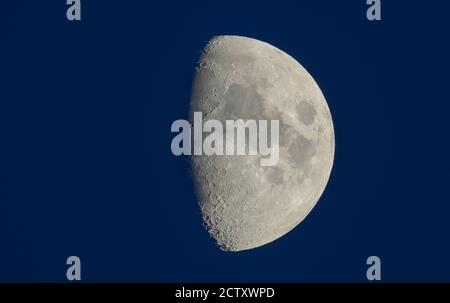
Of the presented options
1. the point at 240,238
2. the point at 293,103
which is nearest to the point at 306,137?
the point at 293,103

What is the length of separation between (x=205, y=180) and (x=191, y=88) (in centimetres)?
157

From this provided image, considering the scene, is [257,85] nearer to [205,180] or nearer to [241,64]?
[241,64]

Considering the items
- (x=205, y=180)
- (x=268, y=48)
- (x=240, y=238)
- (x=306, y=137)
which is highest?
(x=268, y=48)

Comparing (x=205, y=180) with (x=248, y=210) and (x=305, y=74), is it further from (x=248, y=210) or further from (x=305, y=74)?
(x=305, y=74)

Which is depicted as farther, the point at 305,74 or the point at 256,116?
the point at 305,74

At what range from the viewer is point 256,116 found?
32.7 feet

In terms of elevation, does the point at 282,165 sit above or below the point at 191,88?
below

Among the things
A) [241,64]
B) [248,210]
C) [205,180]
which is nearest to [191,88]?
[241,64]

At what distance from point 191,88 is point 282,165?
2.01 m

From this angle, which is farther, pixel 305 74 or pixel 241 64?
pixel 305 74

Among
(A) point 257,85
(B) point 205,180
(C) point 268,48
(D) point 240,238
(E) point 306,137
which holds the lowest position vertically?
(D) point 240,238

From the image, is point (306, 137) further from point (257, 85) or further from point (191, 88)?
point (191, 88)

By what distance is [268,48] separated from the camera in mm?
10945

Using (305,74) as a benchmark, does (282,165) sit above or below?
below
